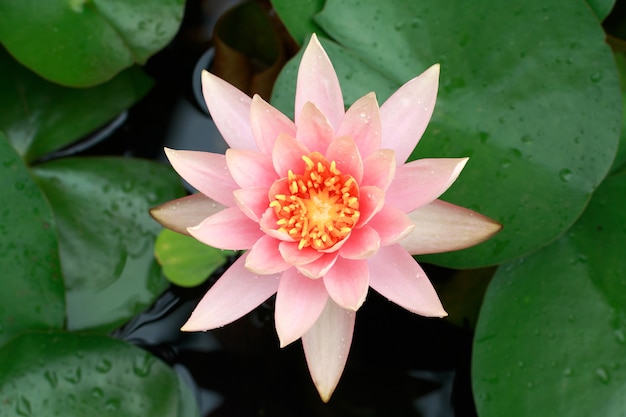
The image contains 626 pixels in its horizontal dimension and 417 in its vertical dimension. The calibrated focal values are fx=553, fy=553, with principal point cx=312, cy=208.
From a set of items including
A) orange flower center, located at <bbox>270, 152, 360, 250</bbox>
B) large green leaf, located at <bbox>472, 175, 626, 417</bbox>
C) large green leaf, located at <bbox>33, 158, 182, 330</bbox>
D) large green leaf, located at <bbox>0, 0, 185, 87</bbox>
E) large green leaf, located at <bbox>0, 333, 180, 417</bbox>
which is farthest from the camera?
large green leaf, located at <bbox>33, 158, 182, 330</bbox>

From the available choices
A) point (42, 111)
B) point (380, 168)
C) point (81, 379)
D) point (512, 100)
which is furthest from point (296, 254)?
point (42, 111)

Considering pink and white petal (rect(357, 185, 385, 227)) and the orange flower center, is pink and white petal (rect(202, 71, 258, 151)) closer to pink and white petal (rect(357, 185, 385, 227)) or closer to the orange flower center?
Result: the orange flower center

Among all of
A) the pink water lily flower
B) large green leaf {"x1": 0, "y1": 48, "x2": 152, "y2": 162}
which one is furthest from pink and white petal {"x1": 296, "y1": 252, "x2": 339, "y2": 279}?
large green leaf {"x1": 0, "y1": 48, "x2": 152, "y2": 162}

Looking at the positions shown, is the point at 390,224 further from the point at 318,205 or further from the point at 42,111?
the point at 42,111

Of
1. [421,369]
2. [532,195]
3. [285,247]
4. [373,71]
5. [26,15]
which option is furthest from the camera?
[421,369]

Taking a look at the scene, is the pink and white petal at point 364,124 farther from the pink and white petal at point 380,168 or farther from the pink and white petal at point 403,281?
the pink and white petal at point 403,281

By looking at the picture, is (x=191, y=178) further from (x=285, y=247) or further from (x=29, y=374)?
(x=29, y=374)

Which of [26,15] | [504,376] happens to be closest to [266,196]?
[504,376]
